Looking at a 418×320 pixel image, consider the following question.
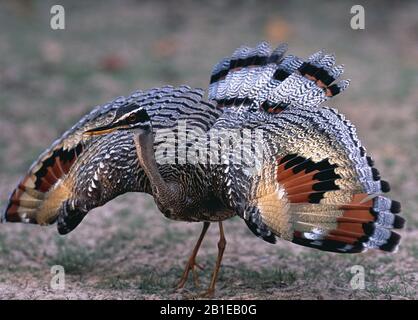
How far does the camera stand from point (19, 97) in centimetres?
1041

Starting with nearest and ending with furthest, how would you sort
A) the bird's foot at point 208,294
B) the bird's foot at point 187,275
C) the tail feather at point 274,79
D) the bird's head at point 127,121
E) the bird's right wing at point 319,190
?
the bird's right wing at point 319,190 → the bird's head at point 127,121 → the tail feather at point 274,79 → the bird's foot at point 208,294 → the bird's foot at point 187,275

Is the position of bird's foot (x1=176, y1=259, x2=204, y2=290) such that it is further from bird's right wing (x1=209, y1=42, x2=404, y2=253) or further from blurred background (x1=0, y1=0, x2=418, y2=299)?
bird's right wing (x1=209, y1=42, x2=404, y2=253)

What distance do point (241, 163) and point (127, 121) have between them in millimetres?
800

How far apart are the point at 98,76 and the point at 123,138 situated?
6.13 m

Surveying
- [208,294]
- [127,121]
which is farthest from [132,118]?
[208,294]

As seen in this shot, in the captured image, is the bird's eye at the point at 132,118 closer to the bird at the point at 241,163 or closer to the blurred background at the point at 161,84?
the bird at the point at 241,163

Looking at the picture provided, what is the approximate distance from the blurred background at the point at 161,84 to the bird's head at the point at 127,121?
4.24 ft

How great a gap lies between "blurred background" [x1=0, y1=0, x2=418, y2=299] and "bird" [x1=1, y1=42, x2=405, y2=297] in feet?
1.76

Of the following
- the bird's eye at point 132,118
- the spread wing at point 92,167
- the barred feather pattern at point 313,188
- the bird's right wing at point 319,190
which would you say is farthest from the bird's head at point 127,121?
the bird's right wing at point 319,190

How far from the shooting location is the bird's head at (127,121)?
4.66m

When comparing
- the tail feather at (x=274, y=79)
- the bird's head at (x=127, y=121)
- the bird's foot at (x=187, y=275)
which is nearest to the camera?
the bird's head at (x=127, y=121)

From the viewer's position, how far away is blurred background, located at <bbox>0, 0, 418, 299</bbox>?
5.61m
